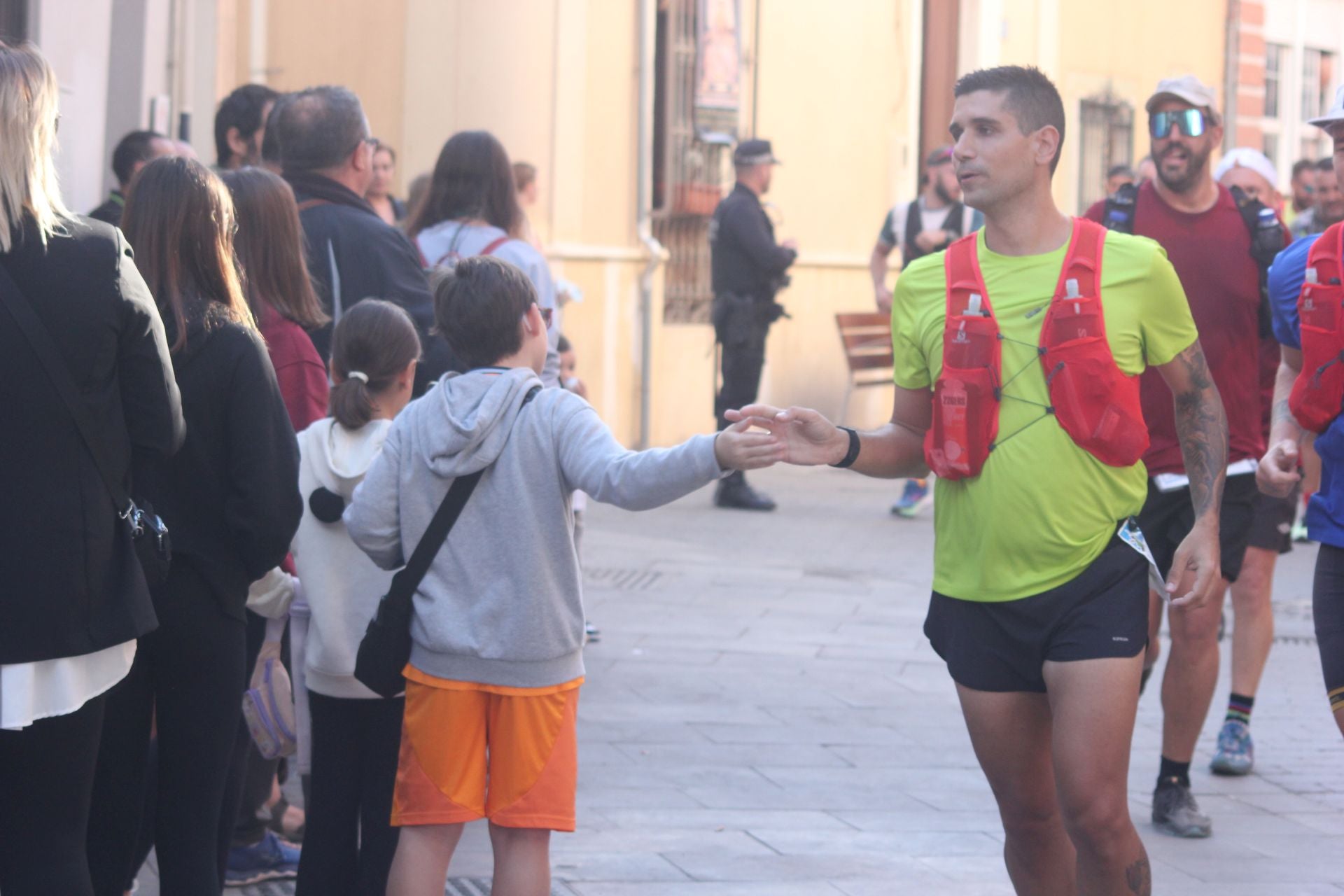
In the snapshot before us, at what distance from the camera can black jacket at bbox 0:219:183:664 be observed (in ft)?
10.4

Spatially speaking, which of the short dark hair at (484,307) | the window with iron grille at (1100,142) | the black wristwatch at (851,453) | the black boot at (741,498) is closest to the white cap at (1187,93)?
the black wristwatch at (851,453)

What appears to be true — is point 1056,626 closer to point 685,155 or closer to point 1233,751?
point 1233,751

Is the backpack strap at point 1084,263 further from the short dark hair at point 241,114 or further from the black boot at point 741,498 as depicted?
the black boot at point 741,498

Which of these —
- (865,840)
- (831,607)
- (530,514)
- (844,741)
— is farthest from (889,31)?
(530,514)

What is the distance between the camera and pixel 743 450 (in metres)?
3.61

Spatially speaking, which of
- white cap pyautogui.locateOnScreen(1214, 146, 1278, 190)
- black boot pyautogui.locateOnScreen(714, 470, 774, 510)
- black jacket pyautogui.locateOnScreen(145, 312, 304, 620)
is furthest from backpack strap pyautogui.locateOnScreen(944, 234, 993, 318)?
black boot pyautogui.locateOnScreen(714, 470, 774, 510)

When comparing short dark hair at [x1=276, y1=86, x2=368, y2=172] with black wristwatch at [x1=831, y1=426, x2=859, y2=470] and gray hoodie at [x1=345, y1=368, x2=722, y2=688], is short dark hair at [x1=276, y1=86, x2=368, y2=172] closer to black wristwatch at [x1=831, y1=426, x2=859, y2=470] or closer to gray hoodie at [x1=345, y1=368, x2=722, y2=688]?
gray hoodie at [x1=345, y1=368, x2=722, y2=688]

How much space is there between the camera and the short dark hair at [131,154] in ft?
20.5

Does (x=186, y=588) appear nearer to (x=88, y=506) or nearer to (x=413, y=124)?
(x=88, y=506)

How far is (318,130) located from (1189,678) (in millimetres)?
3016

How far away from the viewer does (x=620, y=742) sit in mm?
6305

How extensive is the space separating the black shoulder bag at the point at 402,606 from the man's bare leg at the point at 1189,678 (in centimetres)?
253

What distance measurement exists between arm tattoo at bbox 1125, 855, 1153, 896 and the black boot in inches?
325

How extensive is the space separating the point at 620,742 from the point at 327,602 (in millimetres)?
2307
